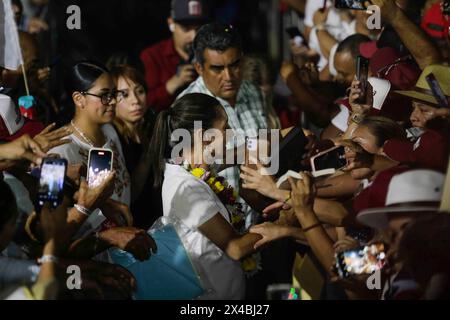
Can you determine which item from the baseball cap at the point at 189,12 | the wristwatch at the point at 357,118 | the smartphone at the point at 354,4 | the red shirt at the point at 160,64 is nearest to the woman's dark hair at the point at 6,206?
the wristwatch at the point at 357,118

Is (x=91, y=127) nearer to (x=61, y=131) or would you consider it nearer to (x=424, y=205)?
(x=61, y=131)

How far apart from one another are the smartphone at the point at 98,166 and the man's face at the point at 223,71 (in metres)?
1.59

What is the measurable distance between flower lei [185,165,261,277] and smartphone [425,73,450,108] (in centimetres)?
114

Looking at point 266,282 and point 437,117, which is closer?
point 437,117

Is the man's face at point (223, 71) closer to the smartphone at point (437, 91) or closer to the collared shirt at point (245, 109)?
the collared shirt at point (245, 109)

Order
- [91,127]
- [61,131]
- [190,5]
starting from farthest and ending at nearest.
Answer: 1. [190,5]
2. [91,127]
3. [61,131]

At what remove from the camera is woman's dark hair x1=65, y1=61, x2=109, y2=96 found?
504 cm

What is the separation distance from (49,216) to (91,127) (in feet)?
3.46

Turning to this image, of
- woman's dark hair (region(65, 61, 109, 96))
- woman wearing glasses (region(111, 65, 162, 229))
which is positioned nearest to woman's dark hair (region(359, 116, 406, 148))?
woman wearing glasses (region(111, 65, 162, 229))

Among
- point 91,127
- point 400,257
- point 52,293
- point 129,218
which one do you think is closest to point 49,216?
point 52,293

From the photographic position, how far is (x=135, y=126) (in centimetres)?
568

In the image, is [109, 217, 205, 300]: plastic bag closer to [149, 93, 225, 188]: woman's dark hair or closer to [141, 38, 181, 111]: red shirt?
[149, 93, 225, 188]: woman's dark hair

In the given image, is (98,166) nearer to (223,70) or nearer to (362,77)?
(362,77)
